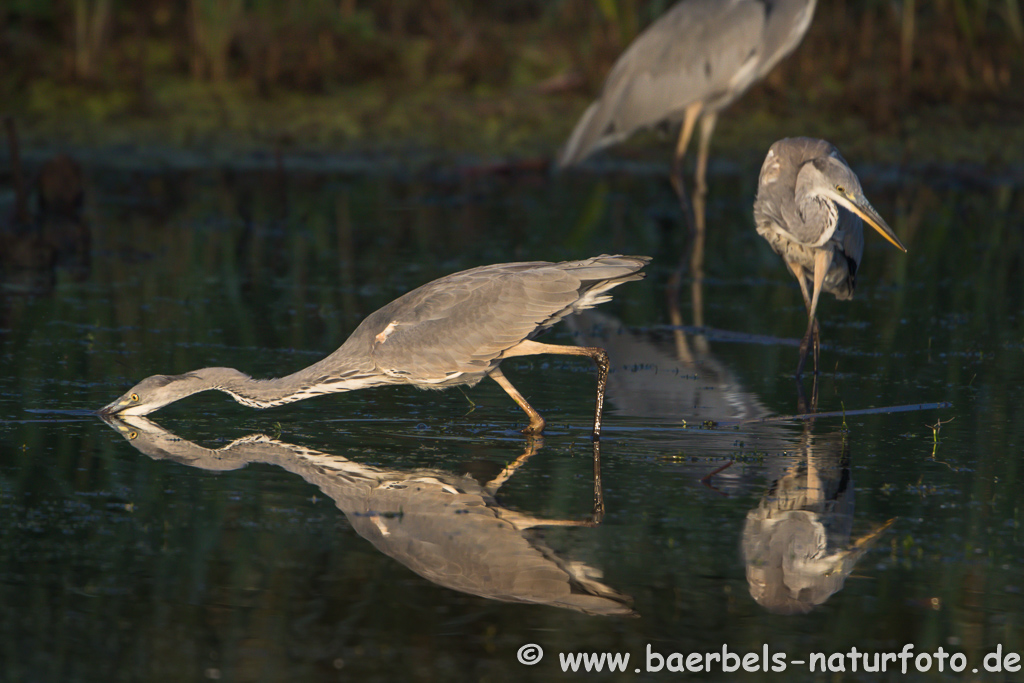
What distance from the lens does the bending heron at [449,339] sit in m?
6.25

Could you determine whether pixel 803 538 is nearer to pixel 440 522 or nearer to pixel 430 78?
pixel 440 522

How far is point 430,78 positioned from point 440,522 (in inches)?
572

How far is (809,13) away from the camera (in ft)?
41.4

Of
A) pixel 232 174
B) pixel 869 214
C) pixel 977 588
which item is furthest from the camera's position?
pixel 232 174

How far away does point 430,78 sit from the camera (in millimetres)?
18922

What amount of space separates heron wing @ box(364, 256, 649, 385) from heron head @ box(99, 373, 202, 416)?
2.75 feet

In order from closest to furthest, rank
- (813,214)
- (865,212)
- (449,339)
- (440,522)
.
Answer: (440,522) → (449,339) → (865,212) → (813,214)

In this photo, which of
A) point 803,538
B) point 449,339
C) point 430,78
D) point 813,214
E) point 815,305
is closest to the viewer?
point 803,538

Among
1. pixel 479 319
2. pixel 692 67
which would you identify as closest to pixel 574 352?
pixel 479 319

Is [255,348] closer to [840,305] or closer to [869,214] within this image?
[869,214]

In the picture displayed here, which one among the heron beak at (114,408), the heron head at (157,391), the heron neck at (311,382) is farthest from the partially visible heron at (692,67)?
the heron beak at (114,408)

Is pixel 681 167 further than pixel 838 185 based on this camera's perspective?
Yes

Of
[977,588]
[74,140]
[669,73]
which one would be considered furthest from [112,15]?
[977,588]

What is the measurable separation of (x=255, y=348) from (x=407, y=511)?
3224 millimetres
